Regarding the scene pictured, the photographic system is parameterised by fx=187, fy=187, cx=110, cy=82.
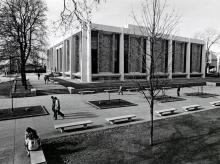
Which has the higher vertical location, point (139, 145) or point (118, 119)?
point (118, 119)

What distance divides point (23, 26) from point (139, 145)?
22475mm

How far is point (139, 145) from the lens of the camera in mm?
7504

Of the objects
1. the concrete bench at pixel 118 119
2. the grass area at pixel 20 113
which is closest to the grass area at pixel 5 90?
the grass area at pixel 20 113

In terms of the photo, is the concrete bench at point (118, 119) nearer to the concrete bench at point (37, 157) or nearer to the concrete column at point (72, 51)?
the concrete bench at point (37, 157)

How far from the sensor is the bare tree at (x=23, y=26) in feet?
68.2

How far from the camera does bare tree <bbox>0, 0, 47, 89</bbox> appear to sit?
68.2 feet

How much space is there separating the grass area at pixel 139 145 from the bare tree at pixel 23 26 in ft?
58.5

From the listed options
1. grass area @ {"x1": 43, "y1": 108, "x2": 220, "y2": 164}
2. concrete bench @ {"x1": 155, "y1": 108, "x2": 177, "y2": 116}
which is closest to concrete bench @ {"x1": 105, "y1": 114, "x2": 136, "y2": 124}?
grass area @ {"x1": 43, "y1": 108, "x2": 220, "y2": 164}

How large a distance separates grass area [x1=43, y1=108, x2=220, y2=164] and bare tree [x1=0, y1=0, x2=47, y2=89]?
58.5 ft

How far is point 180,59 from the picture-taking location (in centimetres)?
5356

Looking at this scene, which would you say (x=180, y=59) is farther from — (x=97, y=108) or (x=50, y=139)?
(x=50, y=139)

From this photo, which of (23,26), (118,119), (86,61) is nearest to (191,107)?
(118,119)

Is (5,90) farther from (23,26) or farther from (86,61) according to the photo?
(86,61)

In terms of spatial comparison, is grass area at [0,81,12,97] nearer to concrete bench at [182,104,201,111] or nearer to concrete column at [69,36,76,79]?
concrete bench at [182,104,201,111]
